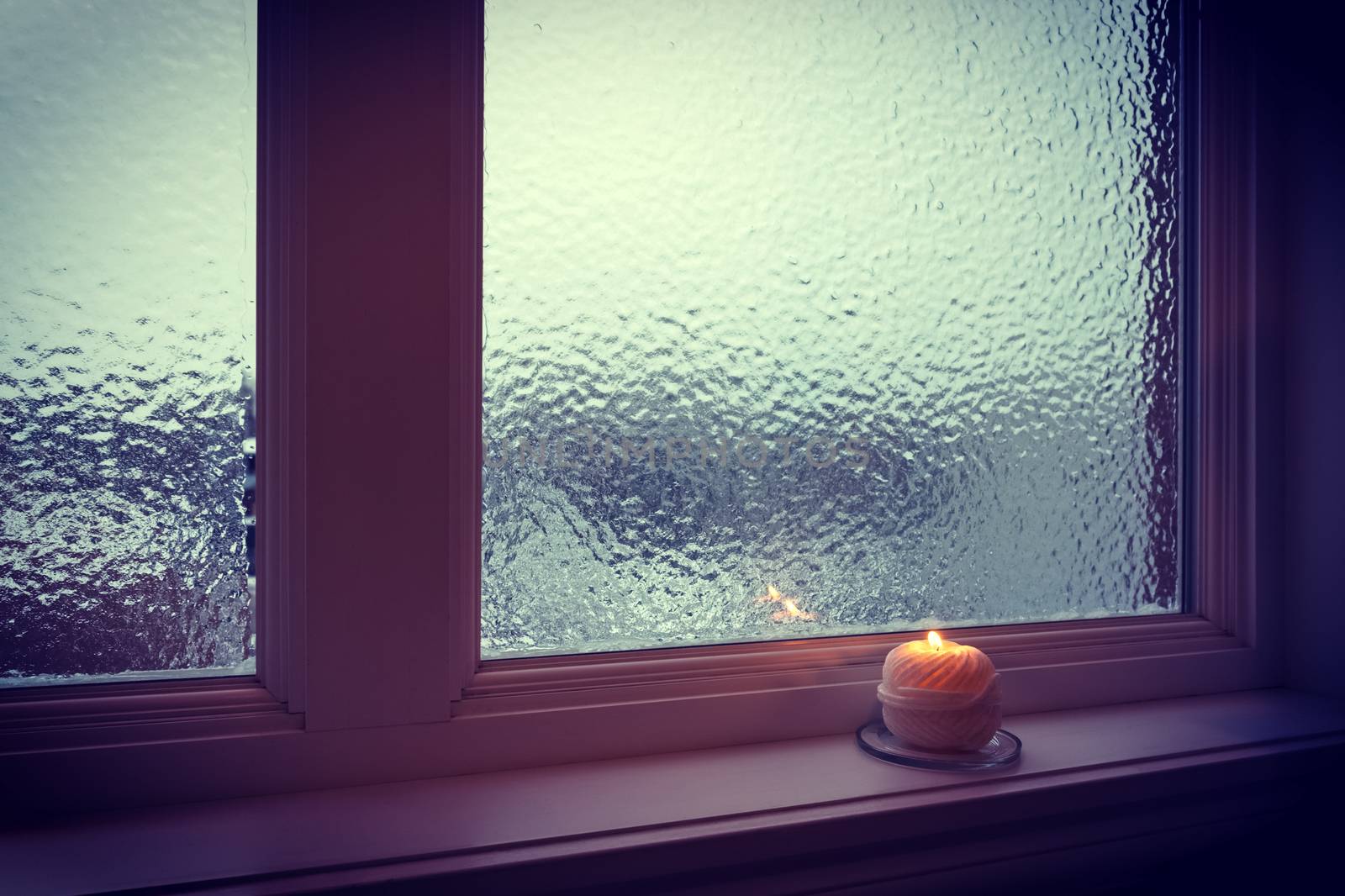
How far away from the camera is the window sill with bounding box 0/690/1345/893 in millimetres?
535

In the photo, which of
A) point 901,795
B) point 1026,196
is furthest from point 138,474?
point 1026,196

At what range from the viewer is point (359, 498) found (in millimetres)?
651

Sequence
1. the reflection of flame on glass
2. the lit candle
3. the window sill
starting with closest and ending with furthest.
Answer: the window sill < the lit candle < the reflection of flame on glass

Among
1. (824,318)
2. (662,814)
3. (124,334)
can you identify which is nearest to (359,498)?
(124,334)

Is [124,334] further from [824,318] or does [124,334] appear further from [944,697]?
[944,697]

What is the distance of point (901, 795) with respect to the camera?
0.67 m

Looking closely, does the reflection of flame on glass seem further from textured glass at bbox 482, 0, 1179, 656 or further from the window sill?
the window sill

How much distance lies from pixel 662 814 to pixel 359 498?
368 mm

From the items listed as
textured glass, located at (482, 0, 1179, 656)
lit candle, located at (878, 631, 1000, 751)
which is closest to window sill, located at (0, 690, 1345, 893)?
lit candle, located at (878, 631, 1000, 751)

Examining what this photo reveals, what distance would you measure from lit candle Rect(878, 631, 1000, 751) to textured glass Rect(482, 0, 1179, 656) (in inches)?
5.1

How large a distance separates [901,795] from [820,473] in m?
0.34

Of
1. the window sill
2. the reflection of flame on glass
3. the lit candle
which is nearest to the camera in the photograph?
the window sill

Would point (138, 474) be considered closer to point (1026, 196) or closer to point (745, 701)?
point (745, 701)

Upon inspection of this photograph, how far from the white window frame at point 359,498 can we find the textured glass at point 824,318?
52 millimetres
